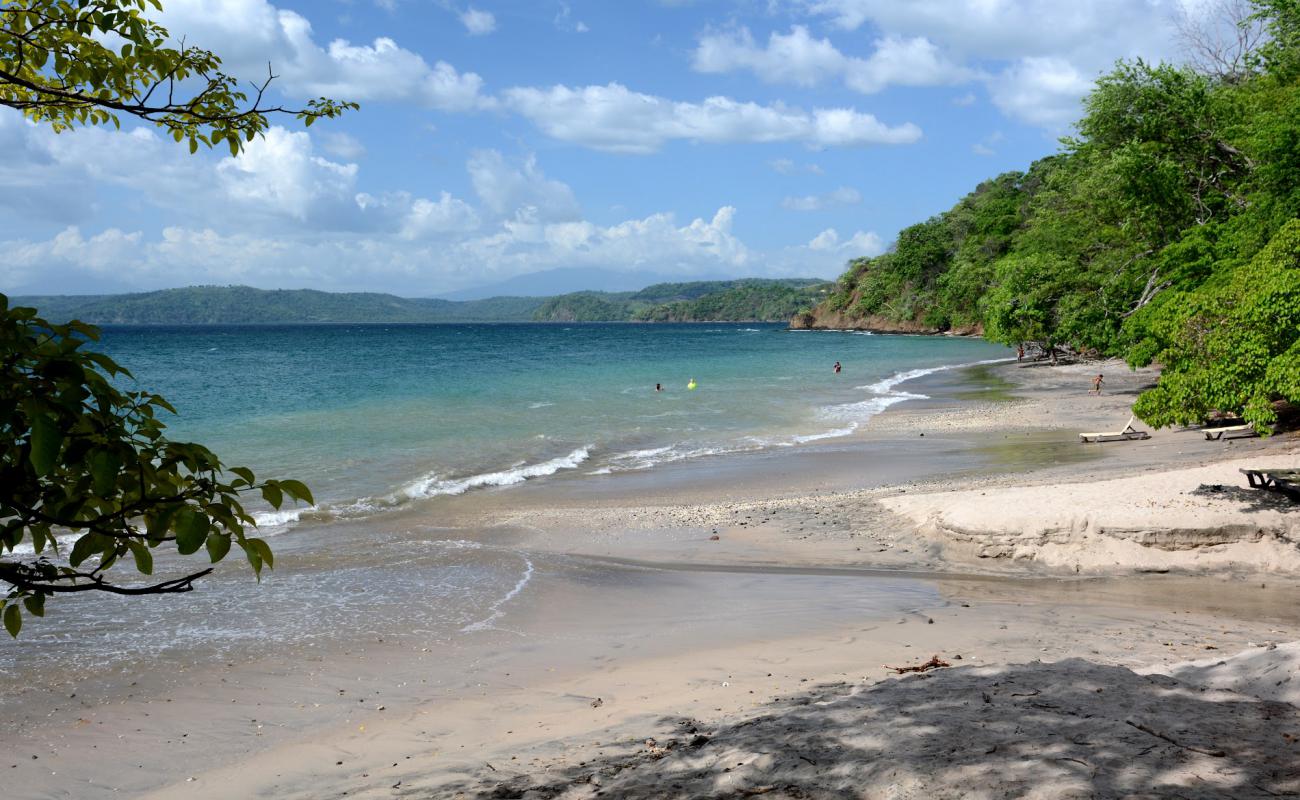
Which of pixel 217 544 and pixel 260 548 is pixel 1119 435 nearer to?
pixel 260 548

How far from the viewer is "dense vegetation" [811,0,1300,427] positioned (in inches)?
479

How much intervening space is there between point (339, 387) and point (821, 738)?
45.8 meters

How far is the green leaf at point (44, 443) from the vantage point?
229 centimetres

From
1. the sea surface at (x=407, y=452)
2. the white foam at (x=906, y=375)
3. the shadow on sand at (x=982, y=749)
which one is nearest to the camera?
the shadow on sand at (x=982, y=749)

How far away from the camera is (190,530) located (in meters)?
2.53

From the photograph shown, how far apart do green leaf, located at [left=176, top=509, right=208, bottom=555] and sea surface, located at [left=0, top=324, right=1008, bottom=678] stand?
7746 mm

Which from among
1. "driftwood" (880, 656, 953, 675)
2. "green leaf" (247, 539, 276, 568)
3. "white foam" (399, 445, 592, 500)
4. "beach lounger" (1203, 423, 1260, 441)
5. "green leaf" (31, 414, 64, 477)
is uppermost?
"green leaf" (31, 414, 64, 477)

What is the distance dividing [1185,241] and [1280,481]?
1803cm

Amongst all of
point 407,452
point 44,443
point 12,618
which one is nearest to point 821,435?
point 407,452

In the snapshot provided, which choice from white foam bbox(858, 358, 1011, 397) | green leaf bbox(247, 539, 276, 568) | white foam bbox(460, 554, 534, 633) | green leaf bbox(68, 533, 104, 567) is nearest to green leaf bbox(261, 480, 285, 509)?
green leaf bbox(247, 539, 276, 568)

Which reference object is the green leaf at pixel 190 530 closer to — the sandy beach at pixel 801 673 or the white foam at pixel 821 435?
the sandy beach at pixel 801 673

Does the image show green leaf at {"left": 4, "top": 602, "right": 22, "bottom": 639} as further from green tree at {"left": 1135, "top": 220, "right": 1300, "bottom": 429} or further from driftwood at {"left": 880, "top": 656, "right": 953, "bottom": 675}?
green tree at {"left": 1135, "top": 220, "right": 1300, "bottom": 429}

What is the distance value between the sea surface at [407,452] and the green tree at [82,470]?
731 cm

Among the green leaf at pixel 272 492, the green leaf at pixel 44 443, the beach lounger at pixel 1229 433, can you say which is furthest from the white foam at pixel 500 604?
the beach lounger at pixel 1229 433
